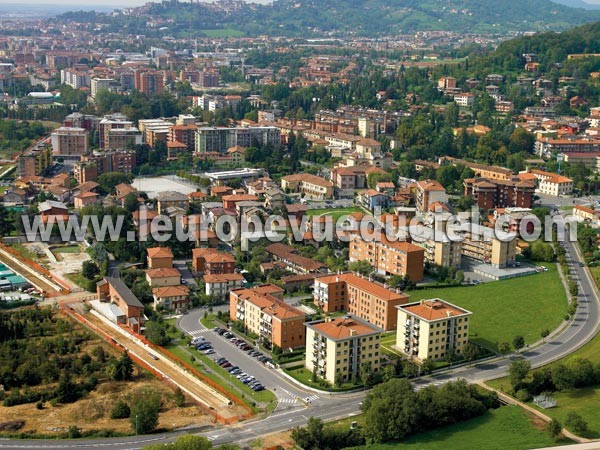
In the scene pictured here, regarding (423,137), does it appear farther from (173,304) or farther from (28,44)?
(28,44)

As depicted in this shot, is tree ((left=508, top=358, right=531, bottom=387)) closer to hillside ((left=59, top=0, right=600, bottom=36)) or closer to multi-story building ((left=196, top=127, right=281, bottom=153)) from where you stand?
multi-story building ((left=196, top=127, right=281, bottom=153))

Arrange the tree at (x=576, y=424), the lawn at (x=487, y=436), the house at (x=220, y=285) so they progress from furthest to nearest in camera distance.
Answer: the house at (x=220, y=285)
the tree at (x=576, y=424)
the lawn at (x=487, y=436)

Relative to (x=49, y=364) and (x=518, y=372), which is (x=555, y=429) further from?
(x=49, y=364)

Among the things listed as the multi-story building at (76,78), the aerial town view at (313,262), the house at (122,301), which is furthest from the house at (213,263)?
the multi-story building at (76,78)

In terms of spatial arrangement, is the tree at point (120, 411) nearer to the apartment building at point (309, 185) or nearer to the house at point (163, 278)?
the house at point (163, 278)

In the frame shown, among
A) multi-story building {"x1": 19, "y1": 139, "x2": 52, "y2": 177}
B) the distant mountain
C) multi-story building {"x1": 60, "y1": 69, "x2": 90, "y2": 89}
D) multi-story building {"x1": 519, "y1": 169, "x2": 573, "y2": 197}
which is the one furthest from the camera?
the distant mountain

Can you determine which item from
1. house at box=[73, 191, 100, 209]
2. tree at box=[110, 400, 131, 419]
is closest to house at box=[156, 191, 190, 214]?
house at box=[73, 191, 100, 209]
